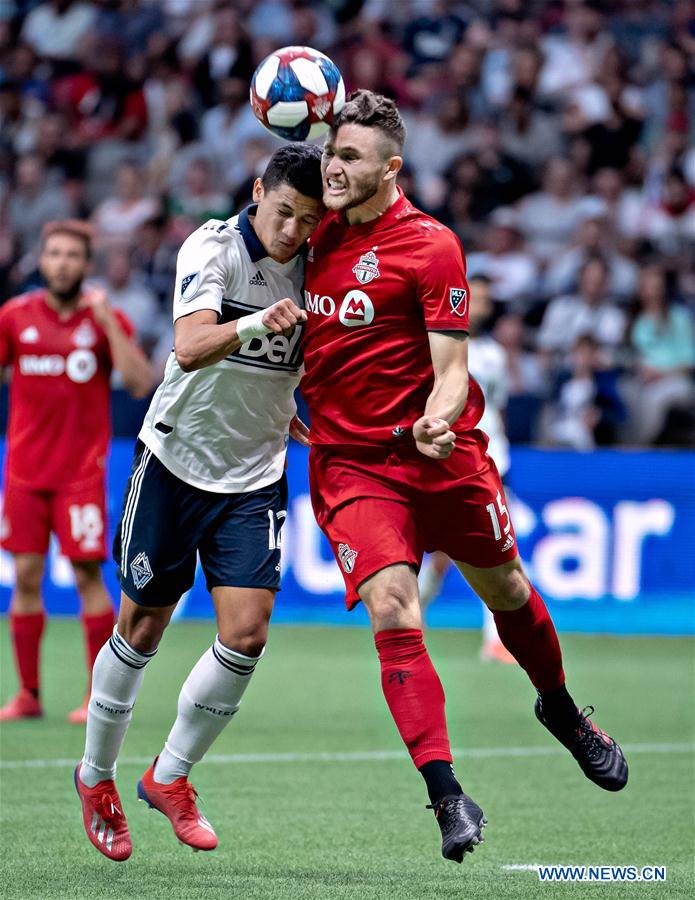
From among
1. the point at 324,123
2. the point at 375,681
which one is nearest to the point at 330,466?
the point at 324,123

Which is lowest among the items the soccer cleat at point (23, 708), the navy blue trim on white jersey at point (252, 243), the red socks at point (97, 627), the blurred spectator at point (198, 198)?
the soccer cleat at point (23, 708)

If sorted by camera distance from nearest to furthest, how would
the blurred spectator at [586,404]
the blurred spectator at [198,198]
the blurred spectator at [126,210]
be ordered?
1. the blurred spectator at [586,404]
2. the blurred spectator at [198,198]
3. the blurred spectator at [126,210]

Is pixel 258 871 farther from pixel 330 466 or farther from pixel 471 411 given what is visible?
pixel 471 411

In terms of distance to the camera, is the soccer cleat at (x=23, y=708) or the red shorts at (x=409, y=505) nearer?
the red shorts at (x=409, y=505)

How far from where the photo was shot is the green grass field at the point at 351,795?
5.04m

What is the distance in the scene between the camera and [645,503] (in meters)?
12.6

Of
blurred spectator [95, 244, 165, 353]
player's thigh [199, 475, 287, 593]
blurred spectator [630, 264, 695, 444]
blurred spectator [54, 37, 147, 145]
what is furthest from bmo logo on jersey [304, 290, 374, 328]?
blurred spectator [54, 37, 147, 145]

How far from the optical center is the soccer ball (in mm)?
5379

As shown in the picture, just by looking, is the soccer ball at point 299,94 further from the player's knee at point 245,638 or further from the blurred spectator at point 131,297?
the blurred spectator at point 131,297

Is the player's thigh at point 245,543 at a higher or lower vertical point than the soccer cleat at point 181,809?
higher

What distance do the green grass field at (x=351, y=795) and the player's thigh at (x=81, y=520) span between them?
934mm

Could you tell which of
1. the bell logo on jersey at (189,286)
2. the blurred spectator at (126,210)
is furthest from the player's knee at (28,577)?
the blurred spectator at (126,210)

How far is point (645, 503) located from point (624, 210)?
440 centimetres

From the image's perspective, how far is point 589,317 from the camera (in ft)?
47.8
